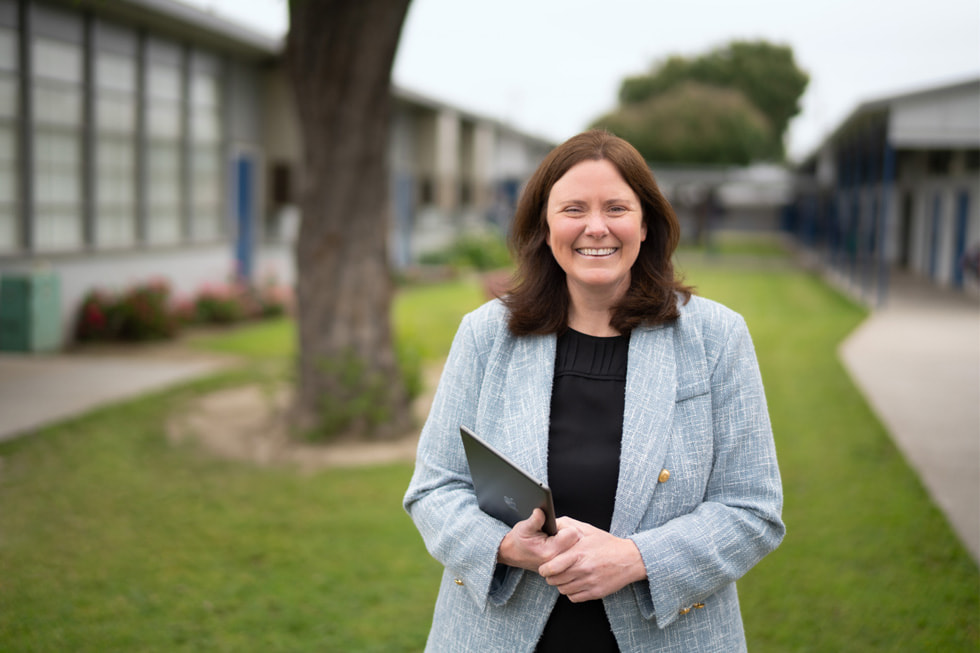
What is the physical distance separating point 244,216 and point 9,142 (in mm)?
7440

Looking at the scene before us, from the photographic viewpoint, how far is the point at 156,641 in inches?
176

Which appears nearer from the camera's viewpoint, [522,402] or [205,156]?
[522,402]

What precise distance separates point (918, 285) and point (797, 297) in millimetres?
4688

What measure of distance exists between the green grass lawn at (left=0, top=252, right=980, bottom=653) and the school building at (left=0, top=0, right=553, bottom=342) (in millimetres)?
4949

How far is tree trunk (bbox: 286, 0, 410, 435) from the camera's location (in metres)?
7.62

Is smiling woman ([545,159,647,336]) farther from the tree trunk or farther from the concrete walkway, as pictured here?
the tree trunk

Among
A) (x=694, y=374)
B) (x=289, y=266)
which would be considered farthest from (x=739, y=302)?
(x=694, y=374)

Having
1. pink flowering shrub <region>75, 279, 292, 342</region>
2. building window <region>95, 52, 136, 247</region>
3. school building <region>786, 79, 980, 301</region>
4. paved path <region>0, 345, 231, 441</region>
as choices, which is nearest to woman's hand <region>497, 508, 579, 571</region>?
paved path <region>0, 345, 231, 441</region>

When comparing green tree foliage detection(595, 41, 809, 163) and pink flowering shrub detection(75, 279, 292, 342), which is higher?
green tree foliage detection(595, 41, 809, 163)

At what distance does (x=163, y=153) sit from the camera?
15969mm

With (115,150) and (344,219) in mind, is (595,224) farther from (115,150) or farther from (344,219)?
(115,150)

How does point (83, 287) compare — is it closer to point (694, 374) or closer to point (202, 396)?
point (202, 396)

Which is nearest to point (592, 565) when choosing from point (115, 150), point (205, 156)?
point (115, 150)

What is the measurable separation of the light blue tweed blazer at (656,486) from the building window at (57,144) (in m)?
11.6
